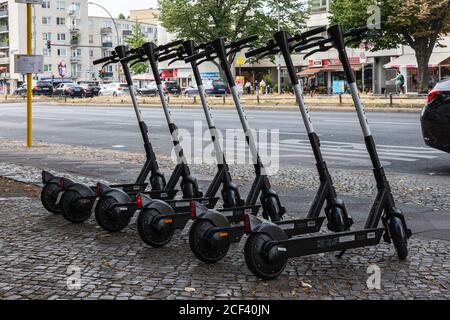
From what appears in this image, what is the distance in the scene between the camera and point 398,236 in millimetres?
5219

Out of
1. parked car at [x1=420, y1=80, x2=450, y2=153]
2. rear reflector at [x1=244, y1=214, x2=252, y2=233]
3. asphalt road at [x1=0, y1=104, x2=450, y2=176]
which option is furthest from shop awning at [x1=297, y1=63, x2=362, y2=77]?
rear reflector at [x1=244, y1=214, x2=252, y2=233]

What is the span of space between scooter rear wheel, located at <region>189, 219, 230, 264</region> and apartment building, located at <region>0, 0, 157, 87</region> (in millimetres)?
104308

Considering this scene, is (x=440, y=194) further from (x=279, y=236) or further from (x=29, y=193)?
(x=29, y=193)

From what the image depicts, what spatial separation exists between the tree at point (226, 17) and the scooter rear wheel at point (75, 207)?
164ft

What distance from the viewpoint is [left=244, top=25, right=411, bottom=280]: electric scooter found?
467 centimetres

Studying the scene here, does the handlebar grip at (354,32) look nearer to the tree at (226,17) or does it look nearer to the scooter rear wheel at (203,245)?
the scooter rear wheel at (203,245)

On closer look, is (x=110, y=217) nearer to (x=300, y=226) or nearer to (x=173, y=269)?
(x=173, y=269)

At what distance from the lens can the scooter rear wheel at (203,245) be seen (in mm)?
5078

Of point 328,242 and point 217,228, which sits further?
point 217,228

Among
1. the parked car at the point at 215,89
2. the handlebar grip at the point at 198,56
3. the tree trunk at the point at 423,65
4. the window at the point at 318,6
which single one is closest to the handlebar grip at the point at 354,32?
the handlebar grip at the point at 198,56

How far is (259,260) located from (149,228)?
125 centimetres

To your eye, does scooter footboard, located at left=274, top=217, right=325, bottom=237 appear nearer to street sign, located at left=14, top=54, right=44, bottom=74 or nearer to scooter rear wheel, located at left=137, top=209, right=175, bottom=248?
scooter rear wheel, located at left=137, top=209, right=175, bottom=248

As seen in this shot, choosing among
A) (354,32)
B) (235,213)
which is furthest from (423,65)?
(235,213)

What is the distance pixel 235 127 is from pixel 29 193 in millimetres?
12197
